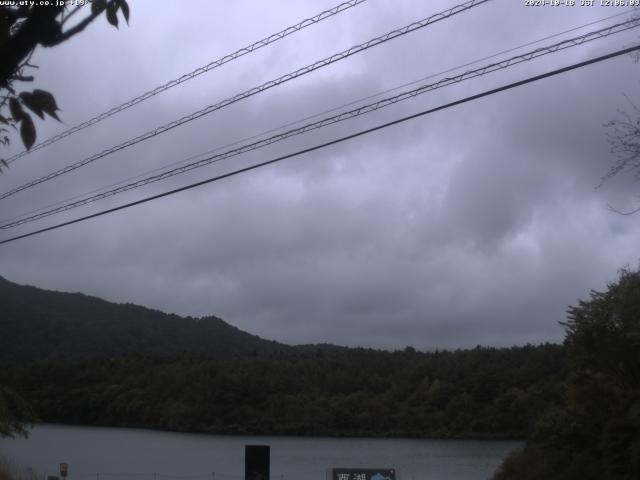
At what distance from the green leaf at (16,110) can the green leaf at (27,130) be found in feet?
Result: 0.06

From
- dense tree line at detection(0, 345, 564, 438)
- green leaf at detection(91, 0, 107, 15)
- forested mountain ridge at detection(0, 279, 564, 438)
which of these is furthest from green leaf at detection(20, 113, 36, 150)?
dense tree line at detection(0, 345, 564, 438)

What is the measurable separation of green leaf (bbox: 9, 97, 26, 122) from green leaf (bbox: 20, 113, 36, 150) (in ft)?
0.06

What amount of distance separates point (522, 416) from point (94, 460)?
20.7 m

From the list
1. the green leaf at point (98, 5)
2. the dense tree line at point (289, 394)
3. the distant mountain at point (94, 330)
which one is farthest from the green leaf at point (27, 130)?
the distant mountain at point (94, 330)

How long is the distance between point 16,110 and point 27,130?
12 cm

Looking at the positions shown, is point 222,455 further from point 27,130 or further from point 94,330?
point 94,330

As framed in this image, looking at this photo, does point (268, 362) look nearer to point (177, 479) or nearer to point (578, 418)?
point (177, 479)

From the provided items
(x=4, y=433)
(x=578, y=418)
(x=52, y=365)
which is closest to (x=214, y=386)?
(x=52, y=365)

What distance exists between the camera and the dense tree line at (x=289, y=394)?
43.4m

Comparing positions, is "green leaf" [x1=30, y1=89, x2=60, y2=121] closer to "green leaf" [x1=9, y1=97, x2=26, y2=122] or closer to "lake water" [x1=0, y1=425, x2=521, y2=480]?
"green leaf" [x1=9, y1=97, x2=26, y2=122]

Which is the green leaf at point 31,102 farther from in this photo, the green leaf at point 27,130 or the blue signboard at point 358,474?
the blue signboard at point 358,474

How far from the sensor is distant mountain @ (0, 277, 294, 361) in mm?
60906

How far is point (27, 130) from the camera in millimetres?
3469

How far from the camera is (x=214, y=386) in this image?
164 feet
